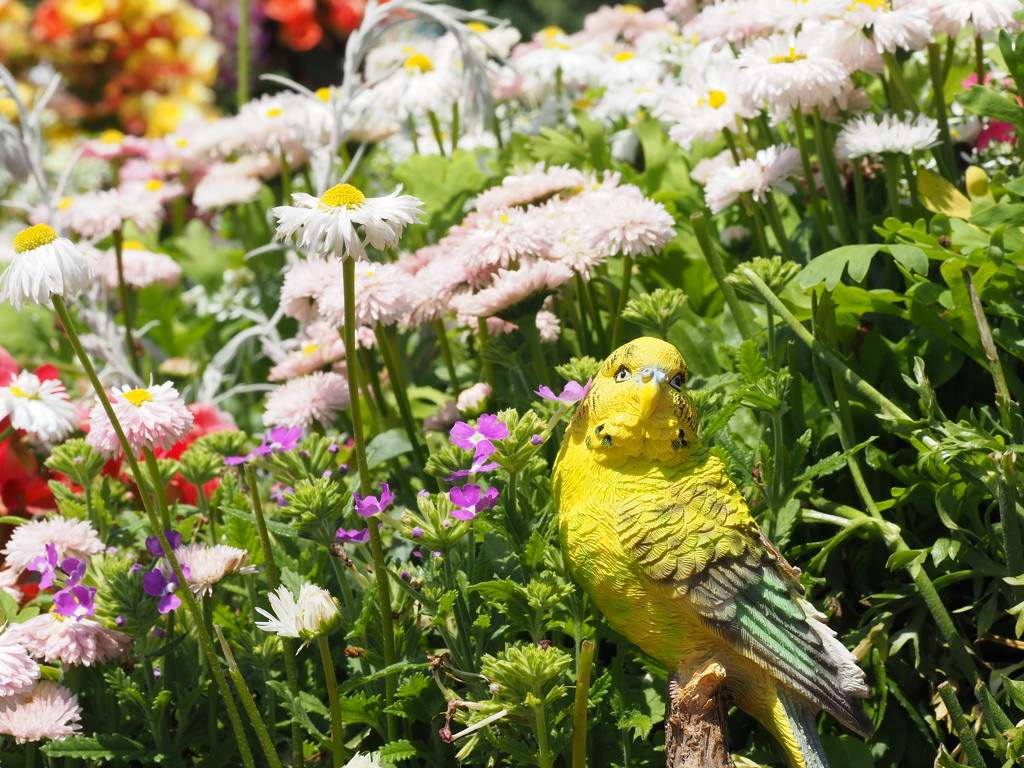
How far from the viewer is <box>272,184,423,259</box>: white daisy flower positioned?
2.62 ft

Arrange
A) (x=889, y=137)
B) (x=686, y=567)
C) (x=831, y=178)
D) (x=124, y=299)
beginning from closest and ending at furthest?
1. (x=686, y=567)
2. (x=889, y=137)
3. (x=831, y=178)
4. (x=124, y=299)

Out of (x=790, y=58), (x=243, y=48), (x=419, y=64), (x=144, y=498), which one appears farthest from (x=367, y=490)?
(x=243, y=48)

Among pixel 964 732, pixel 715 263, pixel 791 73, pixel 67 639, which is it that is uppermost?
pixel 791 73

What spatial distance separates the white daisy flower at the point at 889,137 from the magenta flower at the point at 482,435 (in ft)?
1.93

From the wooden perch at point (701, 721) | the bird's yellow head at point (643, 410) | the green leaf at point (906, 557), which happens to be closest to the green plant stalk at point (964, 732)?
the green leaf at point (906, 557)

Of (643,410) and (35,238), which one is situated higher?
(35,238)

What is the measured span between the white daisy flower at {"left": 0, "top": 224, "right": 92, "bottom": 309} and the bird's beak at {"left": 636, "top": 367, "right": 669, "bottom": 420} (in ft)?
1.50

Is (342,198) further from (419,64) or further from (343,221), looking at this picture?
(419,64)

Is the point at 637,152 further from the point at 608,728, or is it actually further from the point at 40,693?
the point at 40,693

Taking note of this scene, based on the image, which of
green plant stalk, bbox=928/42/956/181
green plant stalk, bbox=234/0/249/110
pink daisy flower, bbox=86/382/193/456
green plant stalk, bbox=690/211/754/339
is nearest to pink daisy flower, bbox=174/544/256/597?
pink daisy flower, bbox=86/382/193/456

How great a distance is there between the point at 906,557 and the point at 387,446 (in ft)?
2.05

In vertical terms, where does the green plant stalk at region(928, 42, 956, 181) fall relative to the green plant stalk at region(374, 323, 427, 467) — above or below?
above

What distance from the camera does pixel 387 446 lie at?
1.29 m

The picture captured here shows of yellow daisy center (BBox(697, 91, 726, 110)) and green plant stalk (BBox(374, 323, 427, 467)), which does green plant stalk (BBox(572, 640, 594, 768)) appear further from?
yellow daisy center (BBox(697, 91, 726, 110))
